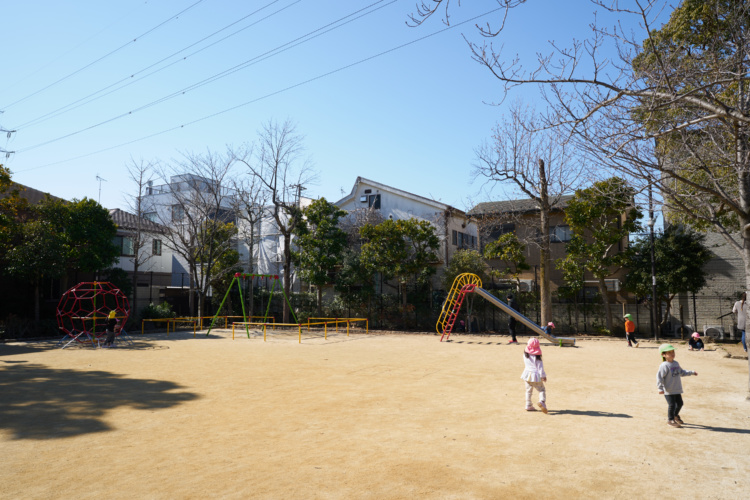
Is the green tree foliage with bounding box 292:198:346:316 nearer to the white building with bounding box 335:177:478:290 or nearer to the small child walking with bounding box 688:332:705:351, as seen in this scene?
the white building with bounding box 335:177:478:290

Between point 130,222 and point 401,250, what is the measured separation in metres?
20.3

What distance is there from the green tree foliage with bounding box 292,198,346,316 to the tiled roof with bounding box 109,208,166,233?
9199 millimetres

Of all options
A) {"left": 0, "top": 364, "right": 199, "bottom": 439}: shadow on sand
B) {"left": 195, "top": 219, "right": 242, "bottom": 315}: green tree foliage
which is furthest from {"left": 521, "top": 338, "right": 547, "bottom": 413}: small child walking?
{"left": 195, "top": 219, "right": 242, "bottom": 315}: green tree foliage

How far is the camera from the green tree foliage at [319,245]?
26469mm

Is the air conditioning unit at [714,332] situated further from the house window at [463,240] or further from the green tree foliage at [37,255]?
the green tree foliage at [37,255]

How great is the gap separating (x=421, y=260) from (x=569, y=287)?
714 cm

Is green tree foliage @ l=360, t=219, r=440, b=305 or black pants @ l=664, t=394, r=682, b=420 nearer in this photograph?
black pants @ l=664, t=394, r=682, b=420

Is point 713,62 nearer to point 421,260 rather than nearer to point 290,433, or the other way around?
point 290,433

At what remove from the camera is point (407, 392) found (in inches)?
352

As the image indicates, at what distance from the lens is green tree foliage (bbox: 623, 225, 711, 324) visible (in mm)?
19969

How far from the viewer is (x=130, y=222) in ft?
111

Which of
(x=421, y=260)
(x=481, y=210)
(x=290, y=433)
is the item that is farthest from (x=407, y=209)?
(x=290, y=433)

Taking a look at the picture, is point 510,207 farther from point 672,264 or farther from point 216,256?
point 216,256

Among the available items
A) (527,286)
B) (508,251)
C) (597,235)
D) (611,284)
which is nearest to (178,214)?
(508,251)
